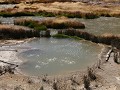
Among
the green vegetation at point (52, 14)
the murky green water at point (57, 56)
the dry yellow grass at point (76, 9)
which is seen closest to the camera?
the murky green water at point (57, 56)

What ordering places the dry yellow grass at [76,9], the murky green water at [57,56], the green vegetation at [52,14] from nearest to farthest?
the murky green water at [57,56]
the green vegetation at [52,14]
the dry yellow grass at [76,9]

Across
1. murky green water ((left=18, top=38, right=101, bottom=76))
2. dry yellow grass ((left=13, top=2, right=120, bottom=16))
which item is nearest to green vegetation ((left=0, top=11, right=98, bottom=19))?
dry yellow grass ((left=13, top=2, right=120, bottom=16))

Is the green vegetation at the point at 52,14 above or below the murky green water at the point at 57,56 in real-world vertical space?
below

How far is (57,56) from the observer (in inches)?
1115

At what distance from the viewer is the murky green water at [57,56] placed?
987 inches

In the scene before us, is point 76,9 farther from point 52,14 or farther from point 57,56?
point 57,56

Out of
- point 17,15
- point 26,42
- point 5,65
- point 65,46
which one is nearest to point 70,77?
point 5,65

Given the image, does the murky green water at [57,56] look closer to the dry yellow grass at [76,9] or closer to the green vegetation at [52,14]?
the green vegetation at [52,14]

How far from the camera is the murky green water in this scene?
25.1 m

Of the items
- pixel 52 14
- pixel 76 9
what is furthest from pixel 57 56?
pixel 76 9

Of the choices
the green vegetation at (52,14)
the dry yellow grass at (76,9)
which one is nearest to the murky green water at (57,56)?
the green vegetation at (52,14)

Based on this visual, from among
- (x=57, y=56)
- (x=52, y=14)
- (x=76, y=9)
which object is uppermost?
(x=57, y=56)

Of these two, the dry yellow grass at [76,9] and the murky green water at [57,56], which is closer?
the murky green water at [57,56]

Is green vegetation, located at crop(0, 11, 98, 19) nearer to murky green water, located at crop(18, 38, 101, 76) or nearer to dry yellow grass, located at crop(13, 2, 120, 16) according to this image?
dry yellow grass, located at crop(13, 2, 120, 16)
